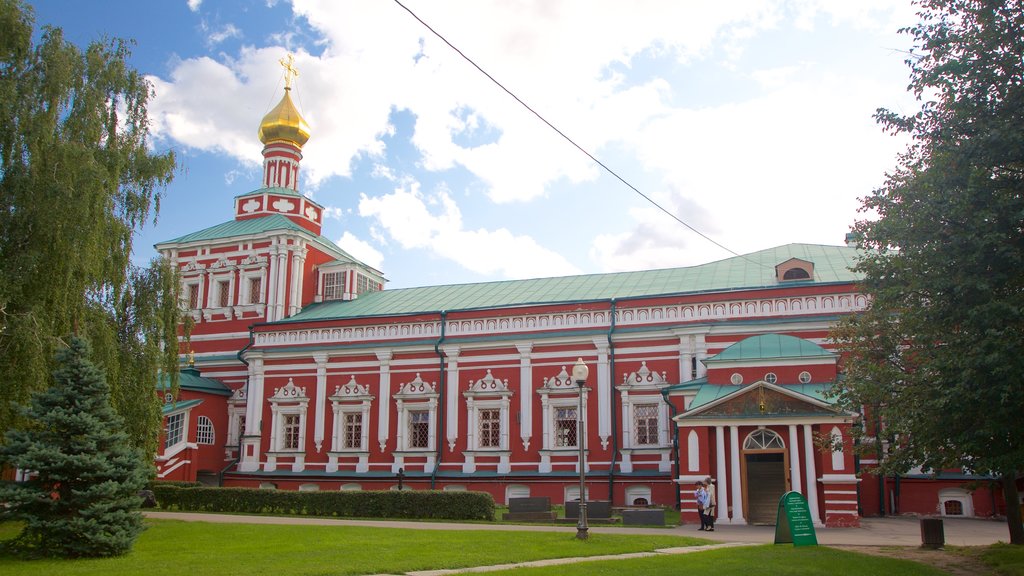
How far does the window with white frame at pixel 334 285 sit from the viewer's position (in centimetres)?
3888

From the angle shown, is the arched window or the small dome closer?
the arched window

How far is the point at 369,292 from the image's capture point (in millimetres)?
40031

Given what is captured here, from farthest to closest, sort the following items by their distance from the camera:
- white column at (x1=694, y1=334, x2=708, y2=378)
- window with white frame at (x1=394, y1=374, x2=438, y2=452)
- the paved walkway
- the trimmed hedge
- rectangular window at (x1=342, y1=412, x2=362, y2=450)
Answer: rectangular window at (x1=342, y1=412, x2=362, y2=450)
window with white frame at (x1=394, y1=374, x2=438, y2=452)
white column at (x1=694, y1=334, x2=708, y2=378)
the trimmed hedge
the paved walkway

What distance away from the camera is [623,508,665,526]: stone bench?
21.6m

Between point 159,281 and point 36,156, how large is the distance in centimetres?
492

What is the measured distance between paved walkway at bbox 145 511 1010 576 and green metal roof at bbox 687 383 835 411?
11.4ft

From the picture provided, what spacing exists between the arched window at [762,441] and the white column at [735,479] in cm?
32

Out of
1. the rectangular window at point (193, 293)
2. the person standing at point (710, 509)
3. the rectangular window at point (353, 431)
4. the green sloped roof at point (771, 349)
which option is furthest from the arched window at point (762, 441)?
the rectangular window at point (193, 293)

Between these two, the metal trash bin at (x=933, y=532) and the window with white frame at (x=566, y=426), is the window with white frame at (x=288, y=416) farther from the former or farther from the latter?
the metal trash bin at (x=933, y=532)

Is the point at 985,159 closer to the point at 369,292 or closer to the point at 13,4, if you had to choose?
the point at 13,4

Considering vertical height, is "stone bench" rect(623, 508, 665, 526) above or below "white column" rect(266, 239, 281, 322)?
below

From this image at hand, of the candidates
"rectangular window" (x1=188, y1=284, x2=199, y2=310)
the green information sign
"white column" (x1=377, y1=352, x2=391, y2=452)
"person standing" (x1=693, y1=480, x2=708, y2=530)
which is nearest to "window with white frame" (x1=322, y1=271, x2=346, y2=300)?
"rectangular window" (x1=188, y1=284, x2=199, y2=310)

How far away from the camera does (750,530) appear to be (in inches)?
835

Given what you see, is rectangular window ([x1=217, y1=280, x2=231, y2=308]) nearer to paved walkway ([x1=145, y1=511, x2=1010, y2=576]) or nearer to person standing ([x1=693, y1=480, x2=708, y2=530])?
paved walkway ([x1=145, y1=511, x2=1010, y2=576])
